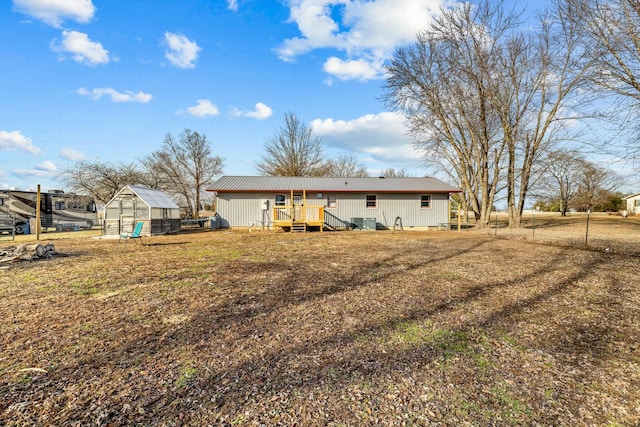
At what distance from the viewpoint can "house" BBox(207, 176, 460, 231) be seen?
19.0 m

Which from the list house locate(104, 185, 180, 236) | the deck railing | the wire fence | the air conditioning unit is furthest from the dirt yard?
the air conditioning unit

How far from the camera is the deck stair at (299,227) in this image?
56.6 feet

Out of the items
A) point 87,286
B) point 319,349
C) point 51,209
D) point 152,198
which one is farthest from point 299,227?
point 51,209

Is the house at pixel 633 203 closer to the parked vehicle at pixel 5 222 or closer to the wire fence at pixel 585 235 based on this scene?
the wire fence at pixel 585 235

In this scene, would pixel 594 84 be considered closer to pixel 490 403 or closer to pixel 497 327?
pixel 497 327

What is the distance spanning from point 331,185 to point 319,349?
1706 cm

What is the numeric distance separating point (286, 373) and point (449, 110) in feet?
72.5

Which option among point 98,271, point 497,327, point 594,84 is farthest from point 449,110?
point 98,271

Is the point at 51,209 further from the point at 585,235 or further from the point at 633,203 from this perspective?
the point at 633,203

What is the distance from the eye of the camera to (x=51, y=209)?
20375 mm

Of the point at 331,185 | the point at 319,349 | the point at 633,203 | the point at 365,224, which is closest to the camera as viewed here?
the point at 319,349

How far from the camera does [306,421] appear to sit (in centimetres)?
212

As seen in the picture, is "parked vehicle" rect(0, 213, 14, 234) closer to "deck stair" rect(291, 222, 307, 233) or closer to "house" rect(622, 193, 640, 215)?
"deck stair" rect(291, 222, 307, 233)

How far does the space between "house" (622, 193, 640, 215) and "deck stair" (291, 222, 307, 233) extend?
152ft
